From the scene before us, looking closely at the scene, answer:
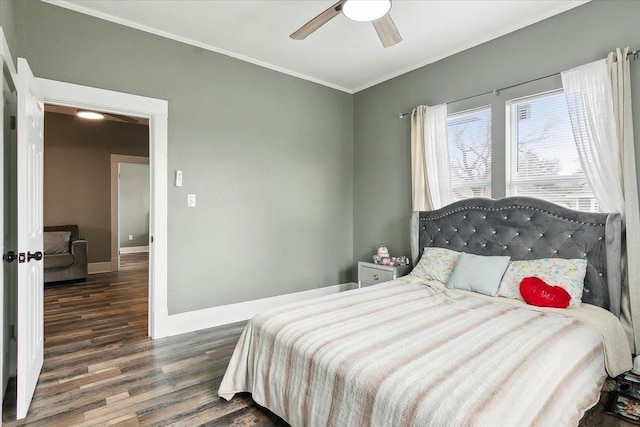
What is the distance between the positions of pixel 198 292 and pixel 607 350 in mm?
3270

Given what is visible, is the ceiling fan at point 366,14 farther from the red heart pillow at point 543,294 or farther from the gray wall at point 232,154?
the red heart pillow at point 543,294

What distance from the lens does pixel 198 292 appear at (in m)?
3.44

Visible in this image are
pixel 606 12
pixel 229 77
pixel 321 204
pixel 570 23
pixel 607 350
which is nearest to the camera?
pixel 607 350

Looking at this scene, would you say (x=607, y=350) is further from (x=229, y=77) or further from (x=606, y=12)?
(x=229, y=77)

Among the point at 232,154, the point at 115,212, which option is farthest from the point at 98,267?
the point at 232,154

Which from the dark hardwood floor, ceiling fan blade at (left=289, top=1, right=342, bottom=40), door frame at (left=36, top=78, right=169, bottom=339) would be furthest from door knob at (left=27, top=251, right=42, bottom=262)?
ceiling fan blade at (left=289, top=1, right=342, bottom=40)

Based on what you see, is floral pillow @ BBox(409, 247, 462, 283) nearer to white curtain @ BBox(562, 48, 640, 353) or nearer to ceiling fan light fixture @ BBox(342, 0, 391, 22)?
white curtain @ BBox(562, 48, 640, 353)

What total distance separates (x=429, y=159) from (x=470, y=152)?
40cm

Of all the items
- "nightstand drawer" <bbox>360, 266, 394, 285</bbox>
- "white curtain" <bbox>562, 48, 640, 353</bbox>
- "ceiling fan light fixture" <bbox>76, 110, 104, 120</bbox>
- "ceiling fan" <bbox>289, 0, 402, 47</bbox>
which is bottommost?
"nightstand drawer" <bbox>360, 266, 394, 285</bbox>

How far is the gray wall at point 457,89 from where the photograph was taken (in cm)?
255

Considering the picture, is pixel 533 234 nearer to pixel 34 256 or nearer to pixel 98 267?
pixel 34 256

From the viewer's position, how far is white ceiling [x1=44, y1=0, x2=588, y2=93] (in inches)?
107

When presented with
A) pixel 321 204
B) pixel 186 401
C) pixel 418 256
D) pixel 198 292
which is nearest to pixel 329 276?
pixel 321 204

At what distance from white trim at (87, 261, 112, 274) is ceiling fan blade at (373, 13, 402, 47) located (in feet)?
20.5
